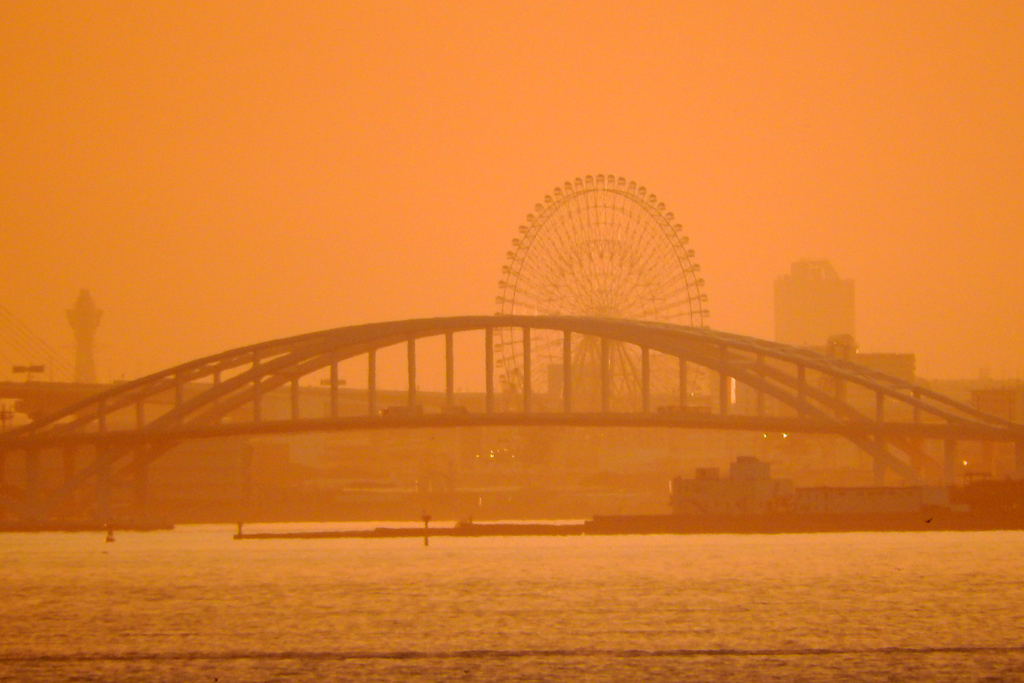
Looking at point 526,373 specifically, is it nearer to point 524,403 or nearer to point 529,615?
point 524,403

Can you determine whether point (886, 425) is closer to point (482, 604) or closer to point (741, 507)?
point (741, 507)

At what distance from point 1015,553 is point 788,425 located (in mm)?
29594

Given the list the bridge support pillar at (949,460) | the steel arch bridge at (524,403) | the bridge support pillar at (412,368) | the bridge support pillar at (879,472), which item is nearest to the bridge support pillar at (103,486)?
the steel arch bridge at (524,403)

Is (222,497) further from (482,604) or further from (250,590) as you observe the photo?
(482,604)

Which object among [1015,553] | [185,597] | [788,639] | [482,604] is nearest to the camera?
[788,639]

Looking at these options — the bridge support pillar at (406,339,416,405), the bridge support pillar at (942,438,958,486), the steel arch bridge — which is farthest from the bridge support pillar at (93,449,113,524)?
the bridge support pillar at (942,438,958,486)

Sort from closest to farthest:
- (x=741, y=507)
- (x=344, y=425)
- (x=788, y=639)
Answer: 1. (x=788, y=639)
2. (x=741, y=507)
3. (x=344, y=425)

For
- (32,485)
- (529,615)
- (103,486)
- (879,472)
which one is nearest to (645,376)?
(879,472)

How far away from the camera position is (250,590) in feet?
296

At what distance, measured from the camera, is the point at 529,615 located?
7444 centimetres

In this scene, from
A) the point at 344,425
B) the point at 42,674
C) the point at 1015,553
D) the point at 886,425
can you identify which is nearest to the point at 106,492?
the point at 344,425

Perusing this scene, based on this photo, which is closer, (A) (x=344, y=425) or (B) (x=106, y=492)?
(A) (x=344, y=425)

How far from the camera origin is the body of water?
58219 mm

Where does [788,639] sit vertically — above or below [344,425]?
below
